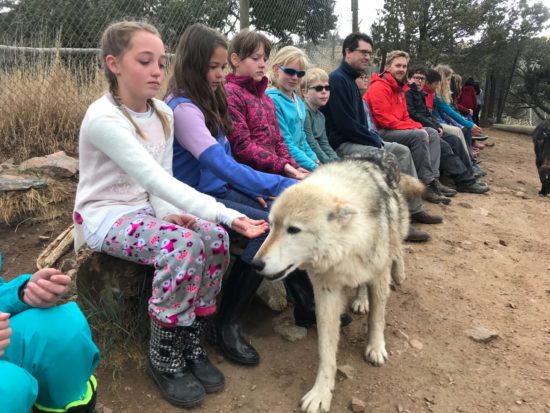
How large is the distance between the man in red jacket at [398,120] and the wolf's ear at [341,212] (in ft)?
12.2

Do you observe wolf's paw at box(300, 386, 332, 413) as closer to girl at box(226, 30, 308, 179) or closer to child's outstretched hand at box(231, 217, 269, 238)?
child's outstretched hand at box(231, 217, 269, 238)

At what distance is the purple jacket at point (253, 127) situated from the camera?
309cm

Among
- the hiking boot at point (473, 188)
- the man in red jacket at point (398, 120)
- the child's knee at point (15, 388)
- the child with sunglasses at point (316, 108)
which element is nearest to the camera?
the child's knee at point (15, 388)

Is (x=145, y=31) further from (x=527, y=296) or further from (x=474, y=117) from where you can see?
(x=474, y=117)

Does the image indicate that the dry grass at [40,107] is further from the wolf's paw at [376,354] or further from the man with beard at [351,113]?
the wolf's paw at [376,354]

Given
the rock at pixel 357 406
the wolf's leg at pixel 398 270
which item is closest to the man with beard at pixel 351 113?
the wolf's leg at pixel 398 270

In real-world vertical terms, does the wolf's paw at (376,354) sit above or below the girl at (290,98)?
below

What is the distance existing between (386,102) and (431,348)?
3686mm

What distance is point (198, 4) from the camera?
5.65 meters

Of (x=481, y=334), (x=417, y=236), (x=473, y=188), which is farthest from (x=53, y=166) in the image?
(x=473, y=188)

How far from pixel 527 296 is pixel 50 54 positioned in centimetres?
553

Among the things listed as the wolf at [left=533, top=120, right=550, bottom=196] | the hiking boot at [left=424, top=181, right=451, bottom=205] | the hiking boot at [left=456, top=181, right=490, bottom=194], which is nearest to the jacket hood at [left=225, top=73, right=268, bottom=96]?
the hiking boot at [left=424, top=181, right=451, bottom=205]

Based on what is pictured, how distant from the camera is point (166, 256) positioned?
2070 millimetres

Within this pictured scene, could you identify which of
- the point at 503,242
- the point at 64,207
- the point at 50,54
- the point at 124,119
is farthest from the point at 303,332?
the point at 50,54
